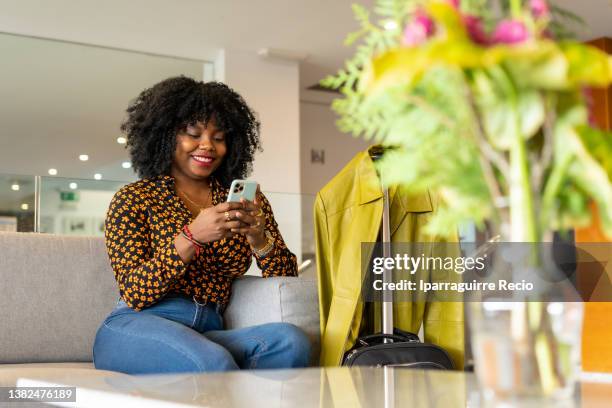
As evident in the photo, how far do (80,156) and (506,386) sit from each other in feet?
18.4

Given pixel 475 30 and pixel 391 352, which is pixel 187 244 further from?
pixel 475 30

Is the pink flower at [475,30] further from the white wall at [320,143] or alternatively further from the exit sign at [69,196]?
the white wall at [320,143]

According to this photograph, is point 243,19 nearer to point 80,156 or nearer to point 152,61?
point 152,61

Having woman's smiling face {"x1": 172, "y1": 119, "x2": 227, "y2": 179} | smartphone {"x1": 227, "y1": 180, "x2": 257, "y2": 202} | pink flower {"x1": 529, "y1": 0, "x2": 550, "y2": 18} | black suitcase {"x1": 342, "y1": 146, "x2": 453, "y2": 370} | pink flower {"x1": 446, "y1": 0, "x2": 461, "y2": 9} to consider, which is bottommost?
black suitcase {"x1": 342, "y1": 146, "x2": 453, "y2": 370}

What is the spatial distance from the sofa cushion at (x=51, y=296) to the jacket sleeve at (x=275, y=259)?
1.48ft

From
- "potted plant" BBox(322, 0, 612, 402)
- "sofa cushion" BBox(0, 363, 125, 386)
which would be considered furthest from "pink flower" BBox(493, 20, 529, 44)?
"sofa cushion" BBox(0, 363, 125, 386)

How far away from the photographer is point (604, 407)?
94cm

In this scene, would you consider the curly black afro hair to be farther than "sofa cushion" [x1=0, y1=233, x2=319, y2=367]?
Yes

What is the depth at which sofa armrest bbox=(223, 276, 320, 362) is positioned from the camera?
2.12 m

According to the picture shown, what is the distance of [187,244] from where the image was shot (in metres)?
1.94

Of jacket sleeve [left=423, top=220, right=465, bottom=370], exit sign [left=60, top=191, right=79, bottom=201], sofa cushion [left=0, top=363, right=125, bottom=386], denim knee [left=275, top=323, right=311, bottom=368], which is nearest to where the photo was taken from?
sofa cushion [left=0, top=363, right=125, bottom=386]

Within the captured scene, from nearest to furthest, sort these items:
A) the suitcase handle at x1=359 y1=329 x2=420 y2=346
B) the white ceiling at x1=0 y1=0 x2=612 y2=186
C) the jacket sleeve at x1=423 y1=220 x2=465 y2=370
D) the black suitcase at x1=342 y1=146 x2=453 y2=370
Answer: the black suitcase at x1=342 y1=146 x2=453 y2=370 < the suitcase handle at x1=359 y1=329 x2=420 y2=346 < the jacket sleeve at x1=423 y1=220 x2=465 y2=370 < the white ceiling at x1=0 y1=0 x2=612 y2=186

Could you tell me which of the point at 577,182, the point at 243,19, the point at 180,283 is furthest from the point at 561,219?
the point at 243,19

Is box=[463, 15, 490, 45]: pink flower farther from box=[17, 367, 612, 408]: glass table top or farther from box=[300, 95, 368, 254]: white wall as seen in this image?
box=[300, 95, 368, 254]: white wall
